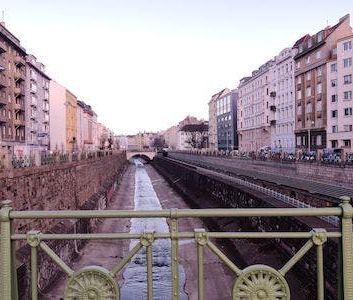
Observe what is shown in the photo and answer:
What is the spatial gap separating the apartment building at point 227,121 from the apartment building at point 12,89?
199 feet

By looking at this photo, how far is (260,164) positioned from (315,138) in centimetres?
2165

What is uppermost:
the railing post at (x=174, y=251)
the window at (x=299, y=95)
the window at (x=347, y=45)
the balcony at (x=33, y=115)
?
the window at (x=347, y=45)

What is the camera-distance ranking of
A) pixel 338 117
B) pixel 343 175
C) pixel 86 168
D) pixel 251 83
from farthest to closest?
1. pixel 251 83
2. pixel 338 117
3. pixel 86 168
4. pixel 343 175

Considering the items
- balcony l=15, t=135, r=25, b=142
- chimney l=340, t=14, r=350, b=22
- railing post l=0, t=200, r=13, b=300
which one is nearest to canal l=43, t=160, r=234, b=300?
railing post l=0, t=200, r=13, b=300

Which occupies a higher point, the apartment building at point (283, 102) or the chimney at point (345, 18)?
the chimney at point (345, 18)

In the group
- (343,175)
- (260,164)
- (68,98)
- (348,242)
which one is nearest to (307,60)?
(260,164)

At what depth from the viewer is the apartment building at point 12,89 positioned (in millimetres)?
58875

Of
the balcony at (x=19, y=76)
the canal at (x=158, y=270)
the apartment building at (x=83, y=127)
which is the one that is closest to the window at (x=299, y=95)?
the balcony at (x=19, y=76)

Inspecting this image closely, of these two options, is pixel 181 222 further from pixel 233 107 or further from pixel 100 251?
pixel 233 107

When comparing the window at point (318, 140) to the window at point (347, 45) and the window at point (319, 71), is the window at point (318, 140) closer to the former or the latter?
the window at point (319, 71)

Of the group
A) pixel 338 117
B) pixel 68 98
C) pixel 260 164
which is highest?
pixel 68 98

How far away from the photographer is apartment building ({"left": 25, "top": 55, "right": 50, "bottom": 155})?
2923 inches

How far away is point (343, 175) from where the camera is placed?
27250mm

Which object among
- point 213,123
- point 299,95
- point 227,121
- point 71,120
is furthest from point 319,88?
point 213,123
